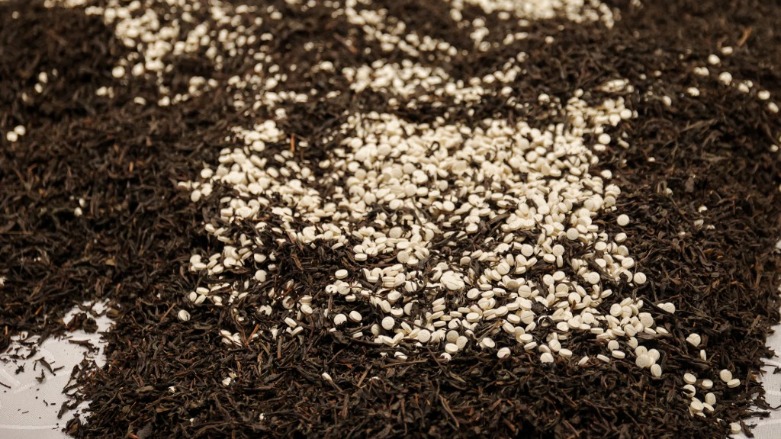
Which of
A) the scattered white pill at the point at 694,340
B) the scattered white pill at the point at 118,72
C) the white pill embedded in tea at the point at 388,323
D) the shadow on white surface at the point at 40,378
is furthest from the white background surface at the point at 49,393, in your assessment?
the scattered white pill at the point at 118,72

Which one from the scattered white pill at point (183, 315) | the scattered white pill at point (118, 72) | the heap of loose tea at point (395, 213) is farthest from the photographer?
the scattered white pill at point (118, 72)

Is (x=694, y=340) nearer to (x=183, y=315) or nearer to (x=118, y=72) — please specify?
(x=183, y=315)

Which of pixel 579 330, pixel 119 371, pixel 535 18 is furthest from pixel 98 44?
pixel 579 330

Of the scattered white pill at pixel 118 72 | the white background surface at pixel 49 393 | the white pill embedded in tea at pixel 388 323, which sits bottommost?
the white background surface at pixel 49 393

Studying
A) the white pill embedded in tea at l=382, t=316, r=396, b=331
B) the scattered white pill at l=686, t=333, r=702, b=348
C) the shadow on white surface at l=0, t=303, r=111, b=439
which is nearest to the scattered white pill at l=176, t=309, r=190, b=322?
the shadow on white surface at l=0, t=303, r=111, b=439

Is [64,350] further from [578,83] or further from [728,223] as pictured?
[728,223]

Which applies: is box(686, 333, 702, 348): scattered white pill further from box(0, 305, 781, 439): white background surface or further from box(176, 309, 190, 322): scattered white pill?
box(176, 309, 190, 322): scattered white pill

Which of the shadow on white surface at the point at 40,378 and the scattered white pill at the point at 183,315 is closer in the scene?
the shadow on white surface at the point at 40,378

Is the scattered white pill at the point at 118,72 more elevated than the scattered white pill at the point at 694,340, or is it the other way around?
the scattered white pill at the point at 118,72

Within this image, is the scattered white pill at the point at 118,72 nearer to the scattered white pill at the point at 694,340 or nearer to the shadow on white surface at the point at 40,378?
the shadow on white surface at the point at 40,378
